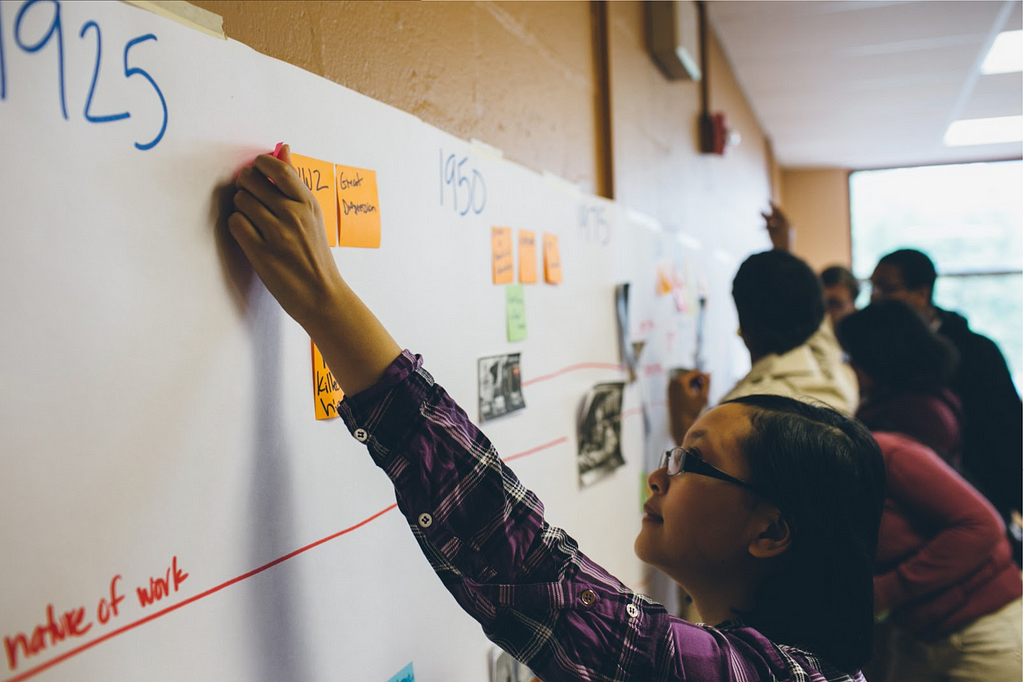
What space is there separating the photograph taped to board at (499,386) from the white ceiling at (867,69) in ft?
7.20

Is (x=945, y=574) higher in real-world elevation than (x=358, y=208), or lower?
lower

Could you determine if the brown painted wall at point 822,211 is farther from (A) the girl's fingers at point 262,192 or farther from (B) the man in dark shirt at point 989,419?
(A) the girl's fingers at point 262,192

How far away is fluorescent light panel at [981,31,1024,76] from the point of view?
3221 mm

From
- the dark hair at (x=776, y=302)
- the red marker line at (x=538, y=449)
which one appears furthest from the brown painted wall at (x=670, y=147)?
the red marker line at (x=538, y=449)

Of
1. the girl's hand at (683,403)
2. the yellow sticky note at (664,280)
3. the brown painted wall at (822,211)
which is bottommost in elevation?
the girl's hand at (683,403)

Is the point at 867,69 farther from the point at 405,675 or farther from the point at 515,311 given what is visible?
the point at 405,675

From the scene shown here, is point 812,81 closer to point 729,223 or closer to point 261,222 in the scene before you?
point 729,223

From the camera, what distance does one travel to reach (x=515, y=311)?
44.4 inches

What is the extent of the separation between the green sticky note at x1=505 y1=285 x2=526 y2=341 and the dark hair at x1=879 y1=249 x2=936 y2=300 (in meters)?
2.22

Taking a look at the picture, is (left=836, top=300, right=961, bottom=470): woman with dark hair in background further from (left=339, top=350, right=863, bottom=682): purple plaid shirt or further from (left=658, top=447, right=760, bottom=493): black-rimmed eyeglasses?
(left=339, top=350, right=863, bottom=682): purple plaid shirt

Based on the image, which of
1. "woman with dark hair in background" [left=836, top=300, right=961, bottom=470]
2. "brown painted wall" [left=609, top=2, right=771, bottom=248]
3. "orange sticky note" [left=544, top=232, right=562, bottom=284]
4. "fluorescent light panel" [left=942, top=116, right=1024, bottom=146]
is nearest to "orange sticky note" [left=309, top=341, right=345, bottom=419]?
"orange sticky note" [left=544, top=232, right=562, bottom=284]

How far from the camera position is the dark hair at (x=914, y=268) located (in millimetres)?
2816

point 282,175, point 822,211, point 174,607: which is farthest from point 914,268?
point 822,211

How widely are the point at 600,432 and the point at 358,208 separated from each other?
86 cm
